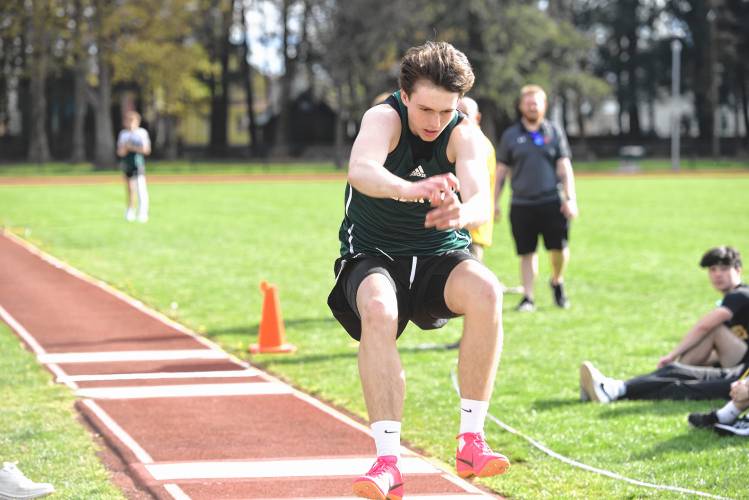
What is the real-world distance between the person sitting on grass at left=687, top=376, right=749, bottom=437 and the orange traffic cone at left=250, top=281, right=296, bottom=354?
4216mm

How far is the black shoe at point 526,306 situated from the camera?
41.7 ft

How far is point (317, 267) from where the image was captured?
1681 cm

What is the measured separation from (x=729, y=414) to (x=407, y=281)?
2608 mm

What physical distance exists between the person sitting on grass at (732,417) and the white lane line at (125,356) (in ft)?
14.3

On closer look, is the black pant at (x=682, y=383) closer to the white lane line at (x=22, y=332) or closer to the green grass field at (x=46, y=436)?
the green grass field at (x=46, y=436)

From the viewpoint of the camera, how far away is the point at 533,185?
12.5 meters

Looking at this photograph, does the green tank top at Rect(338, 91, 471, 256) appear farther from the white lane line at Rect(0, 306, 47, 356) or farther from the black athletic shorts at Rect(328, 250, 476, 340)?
the white lane line at Rect(0, 306, 47, 356)

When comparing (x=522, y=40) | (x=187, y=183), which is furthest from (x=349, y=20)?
(x=187, y=183)

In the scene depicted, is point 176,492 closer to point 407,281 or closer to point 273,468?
point 273,468

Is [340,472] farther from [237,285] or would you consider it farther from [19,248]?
[19,248]

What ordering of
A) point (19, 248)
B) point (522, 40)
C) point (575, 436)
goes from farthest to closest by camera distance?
point (522, 40), point (19, 248), point (575, 436)

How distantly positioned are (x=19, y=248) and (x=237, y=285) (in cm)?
597

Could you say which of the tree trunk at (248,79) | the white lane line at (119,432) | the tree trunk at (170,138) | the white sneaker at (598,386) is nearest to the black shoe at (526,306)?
the white sneaker at (598,386)

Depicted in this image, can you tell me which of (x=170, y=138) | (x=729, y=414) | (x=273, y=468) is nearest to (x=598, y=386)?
(x=729, y=414)
